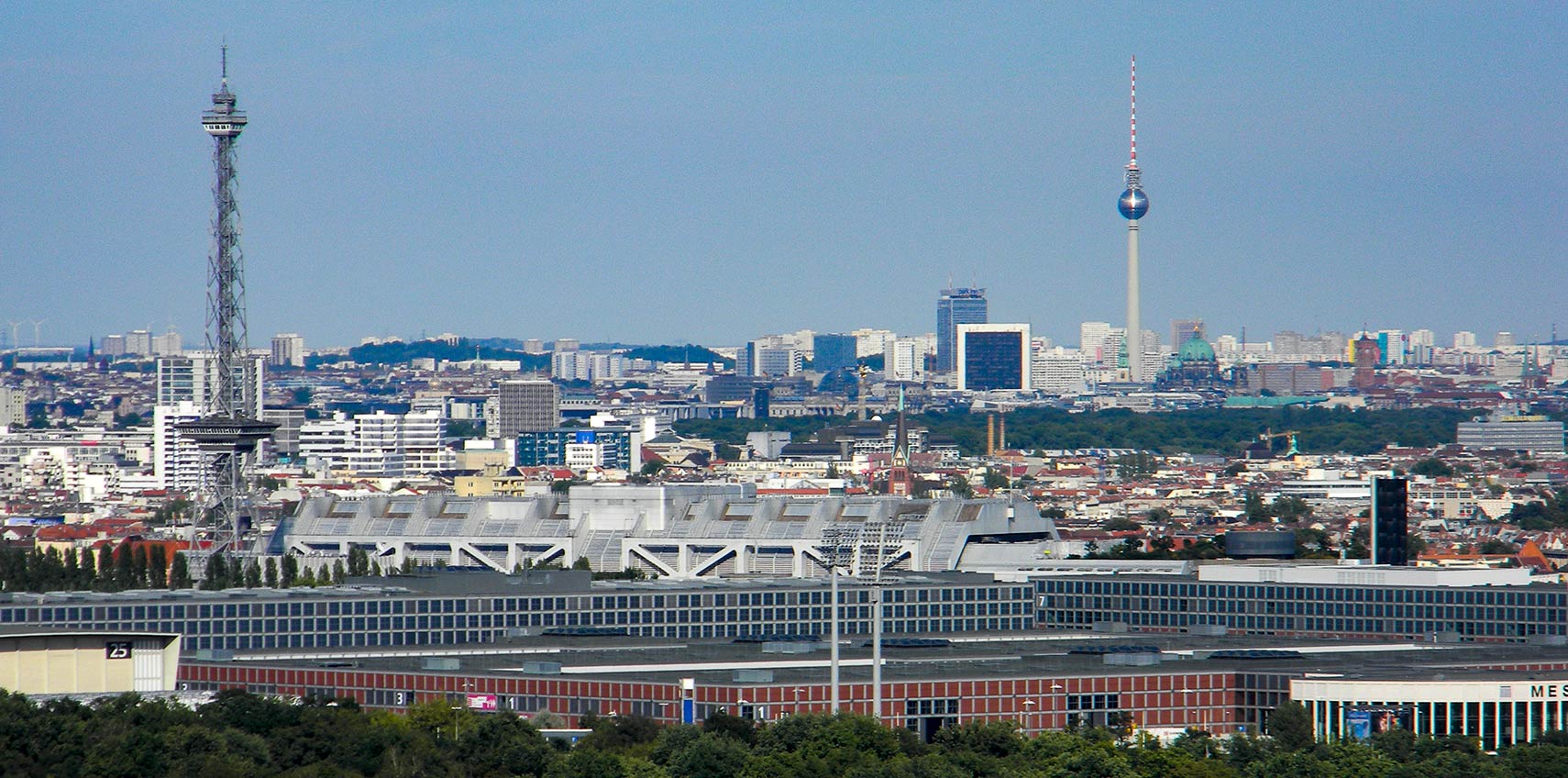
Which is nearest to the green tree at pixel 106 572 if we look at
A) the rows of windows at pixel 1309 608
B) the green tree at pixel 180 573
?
the green tree at pixel 180 573

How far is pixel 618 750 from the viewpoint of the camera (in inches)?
2078

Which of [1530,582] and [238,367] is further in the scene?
[238,367]

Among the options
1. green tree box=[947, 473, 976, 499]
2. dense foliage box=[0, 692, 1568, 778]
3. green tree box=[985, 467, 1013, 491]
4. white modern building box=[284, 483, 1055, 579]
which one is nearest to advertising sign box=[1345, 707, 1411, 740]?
dense foliage box=[0, 692, 1568, 778]

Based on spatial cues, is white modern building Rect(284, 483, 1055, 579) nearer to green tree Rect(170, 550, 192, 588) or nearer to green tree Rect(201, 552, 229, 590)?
green tree Rect(201, 552, 229, 590)

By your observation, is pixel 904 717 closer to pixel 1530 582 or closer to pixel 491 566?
pixel 1530 582

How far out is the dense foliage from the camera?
1939 inches

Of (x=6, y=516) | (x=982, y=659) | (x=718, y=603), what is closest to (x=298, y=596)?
(x=718, y=603)

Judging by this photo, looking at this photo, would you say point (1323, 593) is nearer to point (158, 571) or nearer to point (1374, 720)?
point (1374, 720)

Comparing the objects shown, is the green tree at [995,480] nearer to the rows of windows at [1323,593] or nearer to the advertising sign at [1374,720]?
the rows of windows at [1323,593]

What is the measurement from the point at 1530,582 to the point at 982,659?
22350 millimetres

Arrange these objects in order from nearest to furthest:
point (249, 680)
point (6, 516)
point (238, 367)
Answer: point (249, 680) → point (238, 367) → point (6, 516)

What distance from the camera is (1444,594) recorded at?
80.6 metres

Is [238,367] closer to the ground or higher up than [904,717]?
higher up

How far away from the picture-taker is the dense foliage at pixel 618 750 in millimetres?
49250
